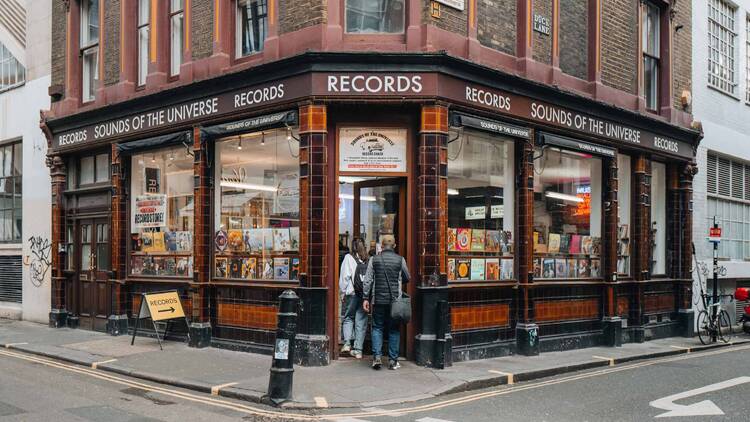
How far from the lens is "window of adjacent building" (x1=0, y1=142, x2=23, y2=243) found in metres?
19.3

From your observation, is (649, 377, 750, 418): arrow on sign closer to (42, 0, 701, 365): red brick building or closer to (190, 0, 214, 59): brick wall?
(42, 0, 701, 365): red brick building

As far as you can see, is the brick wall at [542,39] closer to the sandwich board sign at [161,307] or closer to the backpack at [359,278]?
the backpack at [359,278]

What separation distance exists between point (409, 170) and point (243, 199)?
3.40 m

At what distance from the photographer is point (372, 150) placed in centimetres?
1196

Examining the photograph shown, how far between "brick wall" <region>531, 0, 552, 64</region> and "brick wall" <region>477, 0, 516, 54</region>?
1.68 feet

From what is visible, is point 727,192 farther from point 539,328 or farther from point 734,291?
point 539,328

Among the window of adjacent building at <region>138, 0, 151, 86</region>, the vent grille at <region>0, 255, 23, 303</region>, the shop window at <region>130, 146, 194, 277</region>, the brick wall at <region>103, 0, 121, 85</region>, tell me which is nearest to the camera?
the shop window at <region>130, 146, 194, 277</region>

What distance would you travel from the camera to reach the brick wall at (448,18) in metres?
11.8

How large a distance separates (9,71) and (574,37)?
14.9 m

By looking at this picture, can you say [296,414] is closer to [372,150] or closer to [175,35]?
[372,150]

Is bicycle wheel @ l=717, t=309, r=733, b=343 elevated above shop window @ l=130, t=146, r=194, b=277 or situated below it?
below

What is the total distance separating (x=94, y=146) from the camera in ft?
53.1

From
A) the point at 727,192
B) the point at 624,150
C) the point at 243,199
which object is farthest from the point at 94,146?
the point at 727,192

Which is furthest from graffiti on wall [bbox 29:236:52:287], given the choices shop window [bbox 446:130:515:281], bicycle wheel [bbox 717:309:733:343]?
bicycle wheel [bbox 717:309:733:343]
